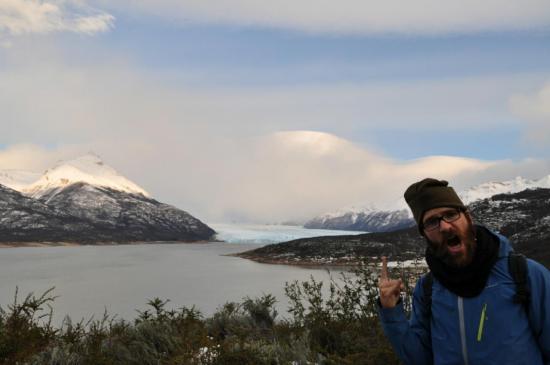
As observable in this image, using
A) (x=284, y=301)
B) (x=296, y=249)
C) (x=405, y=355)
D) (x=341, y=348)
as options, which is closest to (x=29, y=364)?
(x=341, y=348)

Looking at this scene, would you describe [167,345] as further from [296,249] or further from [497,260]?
[296,249]

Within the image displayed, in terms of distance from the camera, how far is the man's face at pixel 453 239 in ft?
7.46

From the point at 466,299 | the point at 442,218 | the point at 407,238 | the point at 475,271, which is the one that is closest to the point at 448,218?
the point at 442,218

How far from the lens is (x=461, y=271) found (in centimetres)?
225

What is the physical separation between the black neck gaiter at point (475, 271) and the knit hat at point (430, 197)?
21 centimetres

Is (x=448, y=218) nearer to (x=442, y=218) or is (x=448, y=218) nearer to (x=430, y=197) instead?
(x=442, y=218)

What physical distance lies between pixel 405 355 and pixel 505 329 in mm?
588

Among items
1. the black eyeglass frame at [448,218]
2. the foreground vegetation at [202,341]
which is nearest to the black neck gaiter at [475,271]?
the black eyeglass frame at [448,218]

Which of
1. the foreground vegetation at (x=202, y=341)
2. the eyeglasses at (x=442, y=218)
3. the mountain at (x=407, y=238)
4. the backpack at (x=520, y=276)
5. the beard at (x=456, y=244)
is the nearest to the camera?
the backpack at (x=520, y=276)

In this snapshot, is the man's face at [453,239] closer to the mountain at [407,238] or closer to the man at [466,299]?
the man at [466,299]

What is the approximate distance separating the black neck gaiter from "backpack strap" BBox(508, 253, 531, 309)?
0.08 m

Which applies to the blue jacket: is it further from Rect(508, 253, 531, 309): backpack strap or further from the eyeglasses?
the eyeglasses

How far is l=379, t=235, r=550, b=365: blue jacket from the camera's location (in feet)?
7.11

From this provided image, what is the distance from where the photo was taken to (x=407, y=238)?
Answer: 3445 inches
